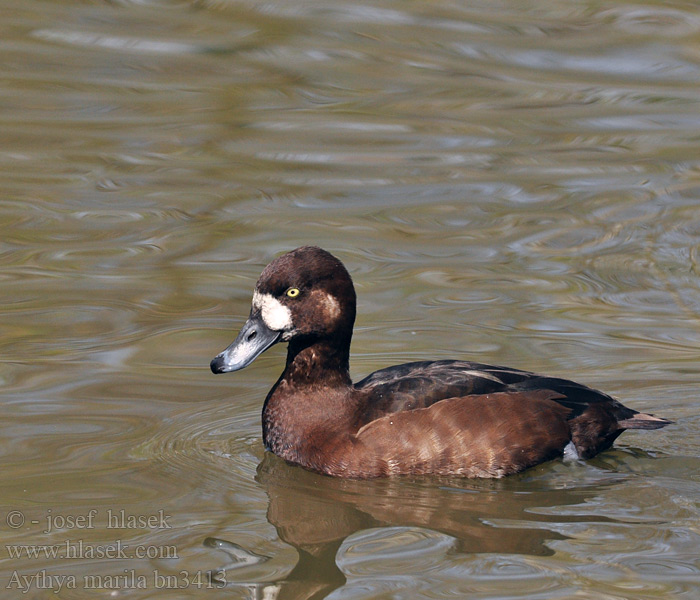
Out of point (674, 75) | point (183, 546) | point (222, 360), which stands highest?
point (674, 75)

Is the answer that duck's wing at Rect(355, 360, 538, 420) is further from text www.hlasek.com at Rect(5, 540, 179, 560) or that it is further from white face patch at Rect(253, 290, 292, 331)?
text www.hlasek.com at Rect(5, 540, 179, 560)

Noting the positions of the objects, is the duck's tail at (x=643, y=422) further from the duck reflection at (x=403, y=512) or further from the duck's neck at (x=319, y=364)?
the duck's neck at (x=319, y=364)

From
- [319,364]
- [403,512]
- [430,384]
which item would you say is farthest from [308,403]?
[403,512]

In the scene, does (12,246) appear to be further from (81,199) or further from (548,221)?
(548,221)

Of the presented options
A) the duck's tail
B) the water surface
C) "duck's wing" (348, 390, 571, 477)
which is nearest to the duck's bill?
the water surface

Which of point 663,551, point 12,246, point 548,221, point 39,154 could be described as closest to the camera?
point 663,551

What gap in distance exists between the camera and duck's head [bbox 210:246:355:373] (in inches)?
245

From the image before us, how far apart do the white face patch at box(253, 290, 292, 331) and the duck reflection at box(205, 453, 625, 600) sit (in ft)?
2.26

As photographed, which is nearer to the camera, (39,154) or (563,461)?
(563,461)

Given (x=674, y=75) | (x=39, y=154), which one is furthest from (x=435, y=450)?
(x=674, y=75)

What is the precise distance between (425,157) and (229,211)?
7.00ft

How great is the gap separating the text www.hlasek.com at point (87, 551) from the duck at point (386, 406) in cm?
117

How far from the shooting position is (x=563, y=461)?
6238 millimetres

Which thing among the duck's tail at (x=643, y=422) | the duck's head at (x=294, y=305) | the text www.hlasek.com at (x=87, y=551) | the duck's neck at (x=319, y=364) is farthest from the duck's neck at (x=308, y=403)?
the duck's tail at (x=643, y=422)
